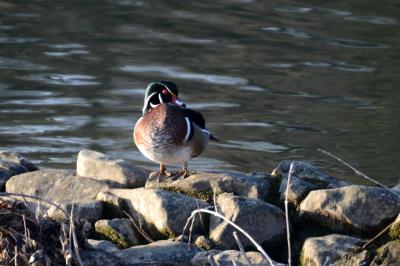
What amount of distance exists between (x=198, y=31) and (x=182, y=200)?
866 cm

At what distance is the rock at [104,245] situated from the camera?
16.7 feet

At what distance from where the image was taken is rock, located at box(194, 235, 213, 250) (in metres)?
5.32

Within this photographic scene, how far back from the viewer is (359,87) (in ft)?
37.1

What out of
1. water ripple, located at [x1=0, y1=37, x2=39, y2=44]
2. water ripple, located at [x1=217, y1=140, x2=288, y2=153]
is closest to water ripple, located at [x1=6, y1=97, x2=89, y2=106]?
water ripple, located at [x1=217, y1=140, x2=288, y2=153]

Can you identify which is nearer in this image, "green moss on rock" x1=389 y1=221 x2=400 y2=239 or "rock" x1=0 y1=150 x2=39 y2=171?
"green moss on rock" x1=389 y1=221 x2=400 y2=239

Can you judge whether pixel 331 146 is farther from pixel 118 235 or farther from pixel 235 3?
pixel 235 3

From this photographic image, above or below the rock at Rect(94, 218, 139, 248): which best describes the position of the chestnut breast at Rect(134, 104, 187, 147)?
above

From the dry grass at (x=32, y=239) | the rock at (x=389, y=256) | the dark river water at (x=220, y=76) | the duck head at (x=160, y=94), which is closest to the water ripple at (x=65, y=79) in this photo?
the dark river water at (x=220, y=76)

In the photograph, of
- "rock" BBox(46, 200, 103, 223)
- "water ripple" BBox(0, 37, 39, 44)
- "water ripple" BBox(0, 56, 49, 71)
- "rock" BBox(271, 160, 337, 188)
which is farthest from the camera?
"water ripple" BBox(0, 37, 39, 44)

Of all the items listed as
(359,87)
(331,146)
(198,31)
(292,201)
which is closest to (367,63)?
(359,87)

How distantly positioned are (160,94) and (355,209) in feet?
5.74

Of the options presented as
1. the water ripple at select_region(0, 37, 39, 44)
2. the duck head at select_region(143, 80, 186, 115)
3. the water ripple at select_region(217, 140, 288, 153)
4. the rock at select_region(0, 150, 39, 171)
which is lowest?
the water ripple at select_region(217, 140, 288, 153)

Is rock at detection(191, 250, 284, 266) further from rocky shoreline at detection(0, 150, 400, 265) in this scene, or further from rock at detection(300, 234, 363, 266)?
rock at detection(300, 234, 363, 266)

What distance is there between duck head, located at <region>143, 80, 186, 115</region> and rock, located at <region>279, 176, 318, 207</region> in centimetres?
→ 108
